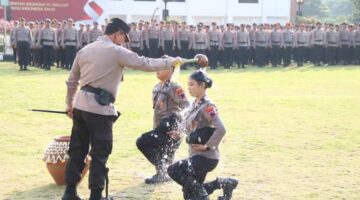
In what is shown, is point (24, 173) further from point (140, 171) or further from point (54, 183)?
point (140, 171)

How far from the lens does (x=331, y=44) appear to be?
29.3m

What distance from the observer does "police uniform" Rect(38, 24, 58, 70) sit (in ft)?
78.1

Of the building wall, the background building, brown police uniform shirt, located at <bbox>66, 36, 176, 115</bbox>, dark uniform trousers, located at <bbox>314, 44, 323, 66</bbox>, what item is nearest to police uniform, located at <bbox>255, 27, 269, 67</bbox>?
dark uniform trousers, located at <bbox>314, 44, 323, 66</bbox>

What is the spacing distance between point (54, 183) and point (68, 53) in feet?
57.6

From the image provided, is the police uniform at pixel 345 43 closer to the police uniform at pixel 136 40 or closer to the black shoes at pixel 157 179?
the police uniform at pixel 136 40

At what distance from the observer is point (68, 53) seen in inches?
956

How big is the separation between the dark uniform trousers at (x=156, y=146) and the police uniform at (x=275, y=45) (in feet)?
71.5

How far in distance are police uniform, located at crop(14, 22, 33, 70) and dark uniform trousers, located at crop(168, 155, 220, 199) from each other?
58.7 feet

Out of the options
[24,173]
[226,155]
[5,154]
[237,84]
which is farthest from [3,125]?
[237,84]

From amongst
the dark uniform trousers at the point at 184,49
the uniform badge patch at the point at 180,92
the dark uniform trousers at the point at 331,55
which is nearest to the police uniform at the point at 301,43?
the dark uniform trousers at the point at 331,55

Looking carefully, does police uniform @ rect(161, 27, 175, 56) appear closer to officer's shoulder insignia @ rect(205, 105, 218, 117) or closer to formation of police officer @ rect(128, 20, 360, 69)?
formation of police officer @ rect(128, 20, 360, 69)

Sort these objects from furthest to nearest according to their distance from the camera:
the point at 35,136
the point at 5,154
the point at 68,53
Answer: the point at 68,53 → the point at 35,136 → the point at 5,154

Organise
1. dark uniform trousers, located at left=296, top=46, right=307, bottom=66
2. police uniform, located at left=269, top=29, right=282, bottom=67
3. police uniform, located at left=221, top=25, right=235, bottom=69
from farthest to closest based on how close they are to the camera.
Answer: dark uniform trousers, located at left=296, top=46, right=307, bottom=66 < police uniform, located at left=269, top=29, right=282, bottom=67 < police uniform, located at left=221, top=25, right=235, bottom=69

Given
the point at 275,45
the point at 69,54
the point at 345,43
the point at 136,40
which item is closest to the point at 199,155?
the point at 69,54
